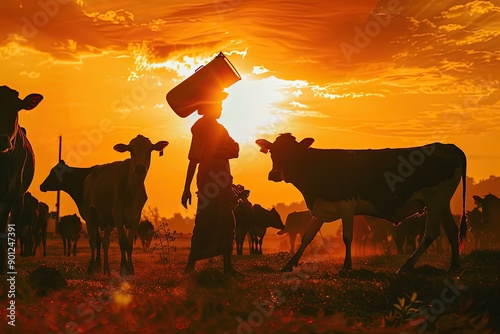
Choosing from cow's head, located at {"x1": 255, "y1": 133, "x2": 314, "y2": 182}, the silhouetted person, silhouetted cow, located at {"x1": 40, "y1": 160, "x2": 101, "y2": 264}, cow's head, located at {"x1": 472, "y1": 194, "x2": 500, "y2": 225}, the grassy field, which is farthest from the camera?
cow's head, located at {"x1": 472, "y1": 194, "x2": 500, "y2": 225}

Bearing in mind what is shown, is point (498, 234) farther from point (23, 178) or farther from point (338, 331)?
point (338, 331)

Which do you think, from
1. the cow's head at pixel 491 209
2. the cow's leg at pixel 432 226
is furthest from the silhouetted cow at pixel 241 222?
the cow's leg at pixel 432 226

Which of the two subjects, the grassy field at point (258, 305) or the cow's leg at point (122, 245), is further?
the cow's leg at point (122, 245)

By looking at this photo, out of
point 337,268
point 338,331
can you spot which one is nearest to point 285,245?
point 337,268

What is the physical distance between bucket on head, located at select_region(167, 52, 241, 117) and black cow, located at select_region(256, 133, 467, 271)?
3708 millimetres

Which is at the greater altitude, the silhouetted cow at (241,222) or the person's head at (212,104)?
the person's head at (212,104)

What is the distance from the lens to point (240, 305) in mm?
9445

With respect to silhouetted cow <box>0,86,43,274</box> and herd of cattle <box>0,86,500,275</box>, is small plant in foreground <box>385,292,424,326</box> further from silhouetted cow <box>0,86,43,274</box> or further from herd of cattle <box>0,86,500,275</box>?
silhouetted cow <box>0,86,43,274</box>

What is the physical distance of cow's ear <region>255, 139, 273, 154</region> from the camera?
17.0 m

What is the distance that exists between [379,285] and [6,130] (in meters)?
7.52

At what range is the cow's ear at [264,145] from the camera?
17.0m

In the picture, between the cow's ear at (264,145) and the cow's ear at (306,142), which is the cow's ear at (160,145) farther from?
the cow's ear at (306,142)

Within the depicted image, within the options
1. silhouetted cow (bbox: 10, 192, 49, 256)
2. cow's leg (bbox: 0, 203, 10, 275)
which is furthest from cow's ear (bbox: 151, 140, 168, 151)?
silhouetted cow (bbox: 10, 192, 49, 256)

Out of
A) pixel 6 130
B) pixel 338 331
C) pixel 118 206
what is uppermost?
pixel 6 130
